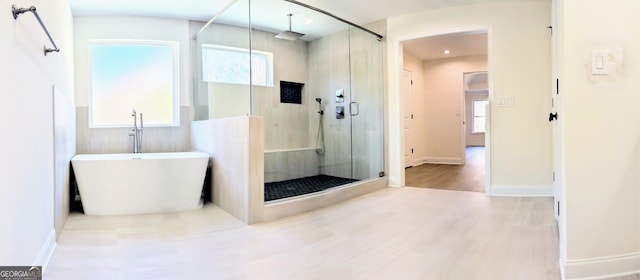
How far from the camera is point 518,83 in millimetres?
3773

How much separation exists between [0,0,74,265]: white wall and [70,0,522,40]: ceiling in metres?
1.40

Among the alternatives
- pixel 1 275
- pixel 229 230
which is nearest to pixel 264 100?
pixel 229 230

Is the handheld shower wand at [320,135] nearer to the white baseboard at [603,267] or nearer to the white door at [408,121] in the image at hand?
the white door at [408,121]

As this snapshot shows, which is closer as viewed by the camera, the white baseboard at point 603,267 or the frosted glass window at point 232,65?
the white baseboard at point 603,267

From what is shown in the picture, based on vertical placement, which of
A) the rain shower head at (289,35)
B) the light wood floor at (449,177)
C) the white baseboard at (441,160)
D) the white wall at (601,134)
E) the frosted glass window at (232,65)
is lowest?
the light wood floor at (449,177)

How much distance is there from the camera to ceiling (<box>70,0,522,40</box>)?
3678 mm

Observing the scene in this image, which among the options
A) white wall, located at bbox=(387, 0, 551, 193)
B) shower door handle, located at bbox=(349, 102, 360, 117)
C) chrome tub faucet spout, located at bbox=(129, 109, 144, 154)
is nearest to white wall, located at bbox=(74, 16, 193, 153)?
chrome tub faucet spout, located at bbox=(129, 109, 144, 154)

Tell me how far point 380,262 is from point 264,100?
3250 mm

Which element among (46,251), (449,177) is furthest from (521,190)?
(46,251)

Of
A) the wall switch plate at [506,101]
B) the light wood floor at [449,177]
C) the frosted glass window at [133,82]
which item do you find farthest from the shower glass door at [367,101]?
the frosted glass window at [133,82]

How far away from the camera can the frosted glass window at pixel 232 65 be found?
379 cm

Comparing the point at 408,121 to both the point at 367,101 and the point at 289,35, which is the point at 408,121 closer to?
the point at 367,101

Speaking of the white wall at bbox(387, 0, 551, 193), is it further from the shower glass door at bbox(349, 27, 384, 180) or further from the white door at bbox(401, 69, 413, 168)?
the white door at bbox(401, 69, 413, 168)

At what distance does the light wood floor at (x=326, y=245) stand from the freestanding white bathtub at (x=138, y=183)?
14cm
